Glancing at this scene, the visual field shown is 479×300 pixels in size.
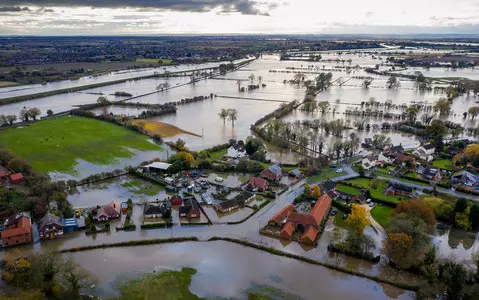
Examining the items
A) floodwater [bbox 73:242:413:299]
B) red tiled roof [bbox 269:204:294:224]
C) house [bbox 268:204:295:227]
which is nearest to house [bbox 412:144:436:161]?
red tiled roof [bbox 269:204:294:224]

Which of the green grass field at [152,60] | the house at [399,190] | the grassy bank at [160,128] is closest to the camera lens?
the house at [399,190]

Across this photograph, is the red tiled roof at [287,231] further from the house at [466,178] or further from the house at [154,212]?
the house at [466,178]

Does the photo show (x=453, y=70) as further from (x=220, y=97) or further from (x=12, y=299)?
(x=12, y=299)

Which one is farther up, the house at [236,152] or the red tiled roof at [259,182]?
the house at [236,152]

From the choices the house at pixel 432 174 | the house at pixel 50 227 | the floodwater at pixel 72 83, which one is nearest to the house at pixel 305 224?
the house at pixel 432 174

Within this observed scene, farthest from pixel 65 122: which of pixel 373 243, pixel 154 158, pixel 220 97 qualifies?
pixel 373 243

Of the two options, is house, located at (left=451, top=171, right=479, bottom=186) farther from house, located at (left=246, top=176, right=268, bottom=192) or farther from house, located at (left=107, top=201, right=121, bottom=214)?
house, located at (left=107, top=201, right=121, bottom=214)
